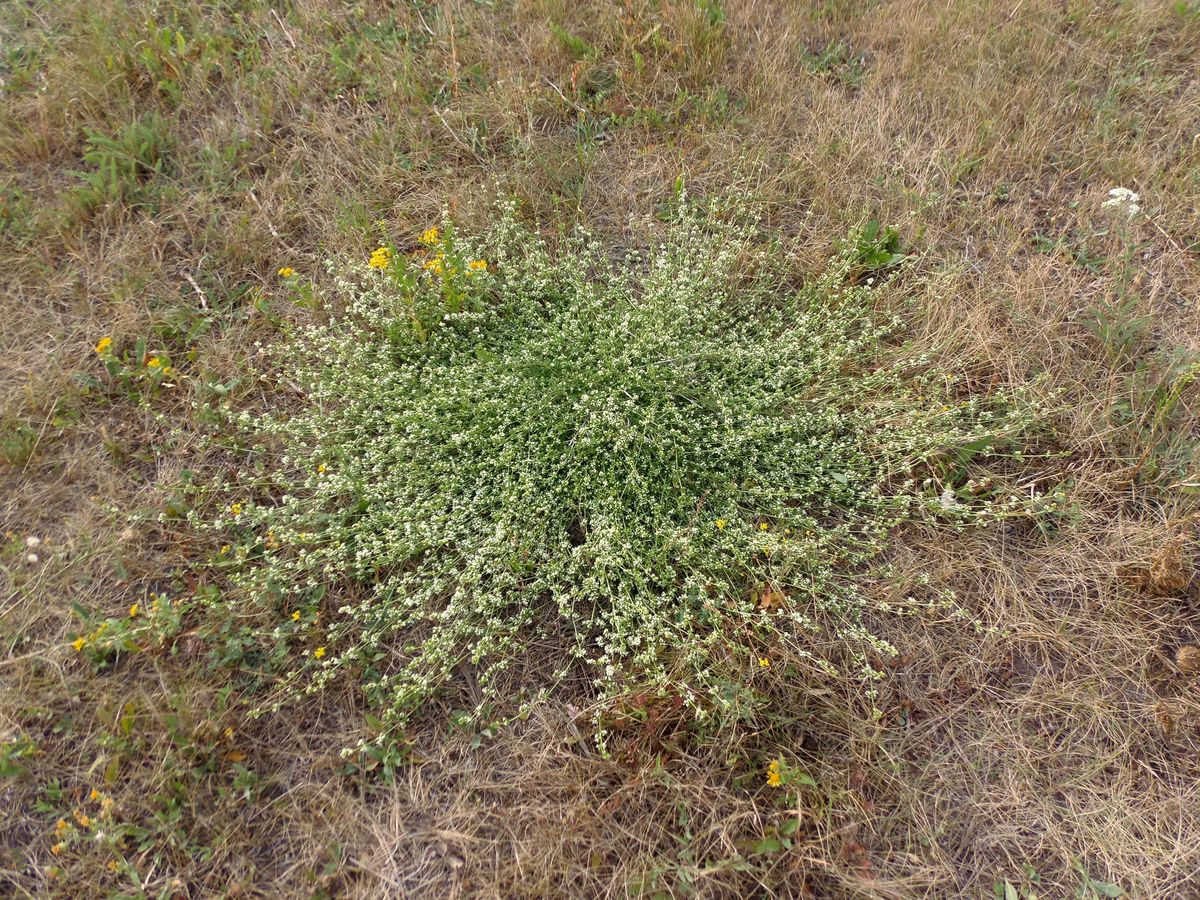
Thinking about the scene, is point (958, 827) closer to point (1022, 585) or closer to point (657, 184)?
point (1022, 585)

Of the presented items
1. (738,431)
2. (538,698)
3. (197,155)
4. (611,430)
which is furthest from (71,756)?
(197,155)

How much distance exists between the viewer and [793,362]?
2918 mm

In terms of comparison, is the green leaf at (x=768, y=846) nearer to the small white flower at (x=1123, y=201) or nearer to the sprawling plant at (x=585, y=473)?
the sprawling plant at (x=585, y=473)

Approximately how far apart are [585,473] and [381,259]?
130 centimetres

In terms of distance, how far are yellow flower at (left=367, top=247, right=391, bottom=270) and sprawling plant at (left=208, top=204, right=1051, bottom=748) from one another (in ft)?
0.05

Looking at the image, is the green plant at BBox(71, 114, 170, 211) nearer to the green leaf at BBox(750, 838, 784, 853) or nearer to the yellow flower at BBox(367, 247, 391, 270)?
the yellow flower at BBox(367, 247, 391, 270)

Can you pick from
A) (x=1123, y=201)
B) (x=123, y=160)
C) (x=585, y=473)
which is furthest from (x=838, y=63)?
(x=123, y=160)

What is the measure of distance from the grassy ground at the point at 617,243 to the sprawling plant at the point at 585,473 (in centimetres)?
20

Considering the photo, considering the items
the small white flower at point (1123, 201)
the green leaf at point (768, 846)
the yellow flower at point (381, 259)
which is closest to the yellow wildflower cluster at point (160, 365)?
the yellow flower at point (381, 259)

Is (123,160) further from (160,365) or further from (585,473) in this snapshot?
(585,473)

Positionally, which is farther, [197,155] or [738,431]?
[197,155]

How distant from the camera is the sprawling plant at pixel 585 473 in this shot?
8.13 feet

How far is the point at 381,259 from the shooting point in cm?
308

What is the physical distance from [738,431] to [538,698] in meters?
1.17
